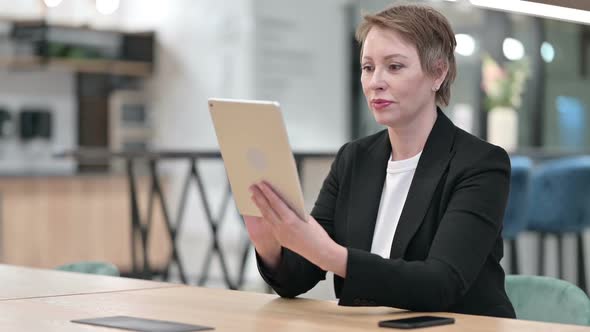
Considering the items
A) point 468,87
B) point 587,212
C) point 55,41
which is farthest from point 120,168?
point 587,212

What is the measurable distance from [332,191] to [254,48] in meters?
5.66

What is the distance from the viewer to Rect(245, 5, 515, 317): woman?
1.79 m

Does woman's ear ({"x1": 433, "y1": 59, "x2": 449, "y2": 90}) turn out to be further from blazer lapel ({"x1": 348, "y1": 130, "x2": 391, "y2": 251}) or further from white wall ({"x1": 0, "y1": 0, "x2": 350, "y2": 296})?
white wall ({"x1": 0, "y1": 0, "x2": 350, "y2": 296})

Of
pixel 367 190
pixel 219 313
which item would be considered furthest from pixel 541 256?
pixel 219 313

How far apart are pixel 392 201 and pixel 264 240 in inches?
10.7

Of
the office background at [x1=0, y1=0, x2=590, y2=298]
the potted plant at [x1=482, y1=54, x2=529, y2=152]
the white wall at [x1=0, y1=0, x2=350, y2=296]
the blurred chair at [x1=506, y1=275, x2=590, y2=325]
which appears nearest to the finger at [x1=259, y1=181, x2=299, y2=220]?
the blurred chair at [x1=506, y1=275, x2=590, y2=325]

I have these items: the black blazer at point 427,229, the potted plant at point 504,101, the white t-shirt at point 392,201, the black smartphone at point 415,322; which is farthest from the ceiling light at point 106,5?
the black smartphone at point 415,322

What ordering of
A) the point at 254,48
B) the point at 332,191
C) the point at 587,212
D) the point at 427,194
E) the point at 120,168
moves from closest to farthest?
the point at 427,194
the point at 332,191
the point at 587,212
the point at 254,48
the point at 120,168

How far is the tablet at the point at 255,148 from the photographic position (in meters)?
1.60

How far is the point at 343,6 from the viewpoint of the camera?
8578 mm

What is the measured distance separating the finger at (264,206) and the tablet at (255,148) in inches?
0.7

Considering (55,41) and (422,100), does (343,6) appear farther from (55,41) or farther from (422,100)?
(422,100)

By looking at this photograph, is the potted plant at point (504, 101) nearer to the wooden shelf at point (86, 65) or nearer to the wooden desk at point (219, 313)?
the wooden shelf at point (86, 65)

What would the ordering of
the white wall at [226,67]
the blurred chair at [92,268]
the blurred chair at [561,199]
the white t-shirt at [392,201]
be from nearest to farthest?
the white t-shirt at [392,201] < the blurred chair at [92,268] < the blurred chair at [561,199] < the white wall at [226,67]
